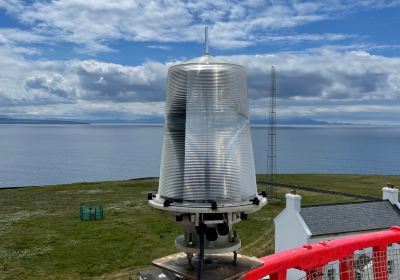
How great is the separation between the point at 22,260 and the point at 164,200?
33.4 m

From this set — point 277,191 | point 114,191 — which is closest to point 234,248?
point 277,191

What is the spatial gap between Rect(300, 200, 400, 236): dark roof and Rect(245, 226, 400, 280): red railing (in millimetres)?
15429

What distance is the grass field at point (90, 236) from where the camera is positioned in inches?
1310

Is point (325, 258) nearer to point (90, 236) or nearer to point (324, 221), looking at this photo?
point (324, 221)

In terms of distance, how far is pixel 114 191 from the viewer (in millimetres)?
73875

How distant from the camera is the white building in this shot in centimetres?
2614

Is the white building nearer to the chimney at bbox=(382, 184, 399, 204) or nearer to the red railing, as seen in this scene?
the chimney at bbox=(382, 184, 399, 204)

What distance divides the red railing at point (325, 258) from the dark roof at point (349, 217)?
15429mm

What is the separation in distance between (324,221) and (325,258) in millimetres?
19534

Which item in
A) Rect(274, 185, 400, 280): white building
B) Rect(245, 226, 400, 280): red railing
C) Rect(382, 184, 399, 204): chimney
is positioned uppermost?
Rect(245, 226, 400, 280): red railing

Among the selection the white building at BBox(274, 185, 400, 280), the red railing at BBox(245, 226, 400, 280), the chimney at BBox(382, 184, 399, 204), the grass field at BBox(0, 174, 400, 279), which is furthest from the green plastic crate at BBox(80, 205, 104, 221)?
the red railing at BBox(245, 226, 400, 280)

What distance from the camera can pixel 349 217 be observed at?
28.1 metres

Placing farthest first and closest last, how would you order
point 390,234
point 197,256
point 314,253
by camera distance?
point 390,234, point 314,253, point 197,256

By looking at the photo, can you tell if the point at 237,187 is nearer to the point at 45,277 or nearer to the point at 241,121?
the point at 241,121
